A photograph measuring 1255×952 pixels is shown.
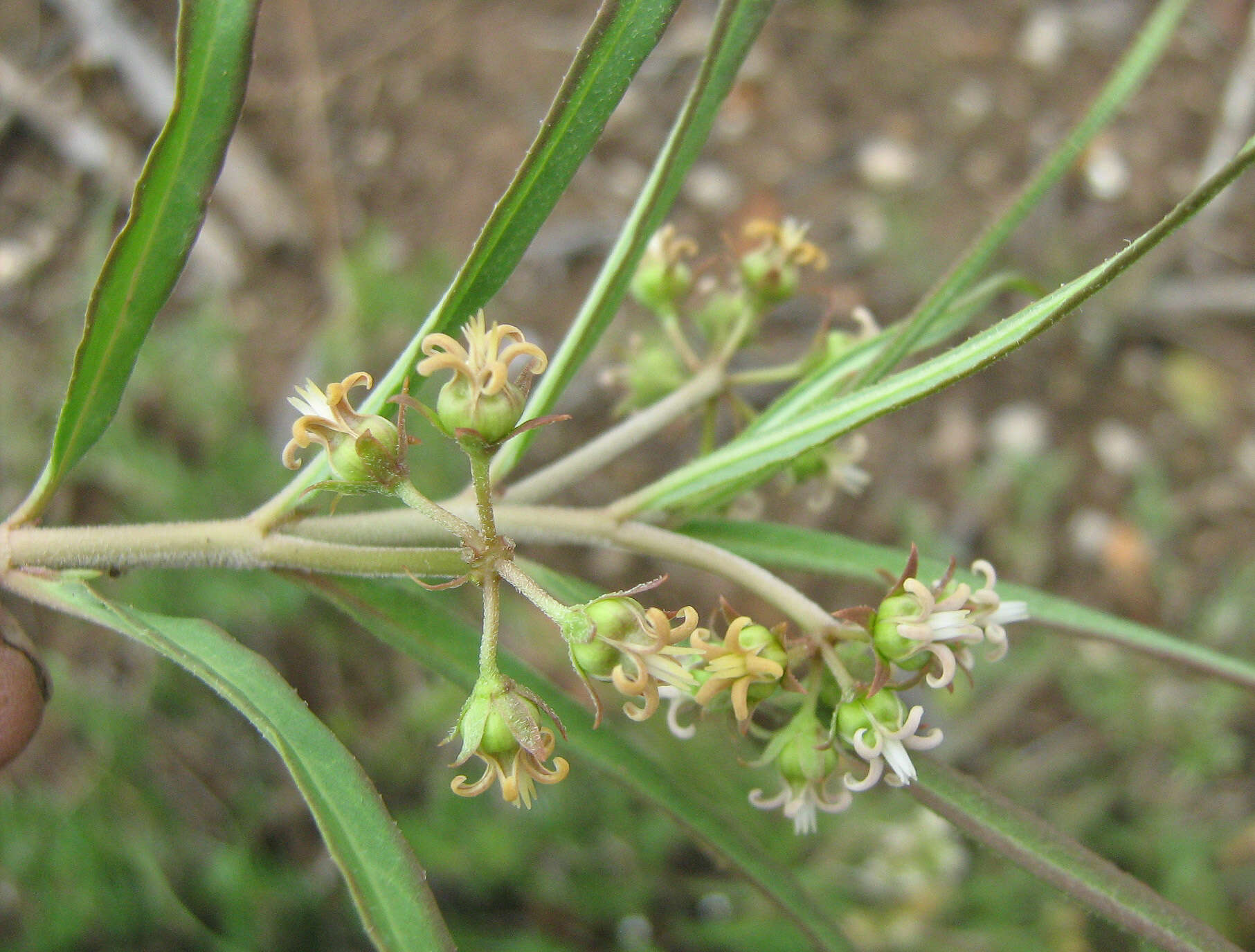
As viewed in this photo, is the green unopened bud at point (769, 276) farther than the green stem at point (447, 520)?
Yes

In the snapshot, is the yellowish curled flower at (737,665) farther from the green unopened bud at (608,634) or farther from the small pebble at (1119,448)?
the small pebble at (1119,448)

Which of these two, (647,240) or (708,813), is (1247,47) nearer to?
(647,240)

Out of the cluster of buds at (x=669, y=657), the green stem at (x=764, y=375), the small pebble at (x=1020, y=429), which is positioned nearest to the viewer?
the cluster of buds at (x=669, y=657)

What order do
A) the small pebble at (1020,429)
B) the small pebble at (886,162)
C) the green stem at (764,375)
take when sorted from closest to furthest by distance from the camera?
the green stem at (764,375) → the small pebble at (1020,429) → the small pebble at (886,162)

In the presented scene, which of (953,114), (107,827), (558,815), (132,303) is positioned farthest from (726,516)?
(953,114)

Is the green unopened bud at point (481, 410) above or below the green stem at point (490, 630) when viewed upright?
→ above

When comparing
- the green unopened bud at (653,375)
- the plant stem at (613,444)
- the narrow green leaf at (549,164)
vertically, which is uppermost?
the narrow green leaf at (549,164)

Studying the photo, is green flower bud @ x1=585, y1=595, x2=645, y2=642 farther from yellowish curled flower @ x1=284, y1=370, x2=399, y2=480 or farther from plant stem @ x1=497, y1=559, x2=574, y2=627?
yellowish curled flower @ x1=284, y1=370, x2=399, y2=480

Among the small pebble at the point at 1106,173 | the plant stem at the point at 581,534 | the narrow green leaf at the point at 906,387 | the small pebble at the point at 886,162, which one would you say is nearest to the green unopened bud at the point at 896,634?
the plant stem at the point at 581,534
